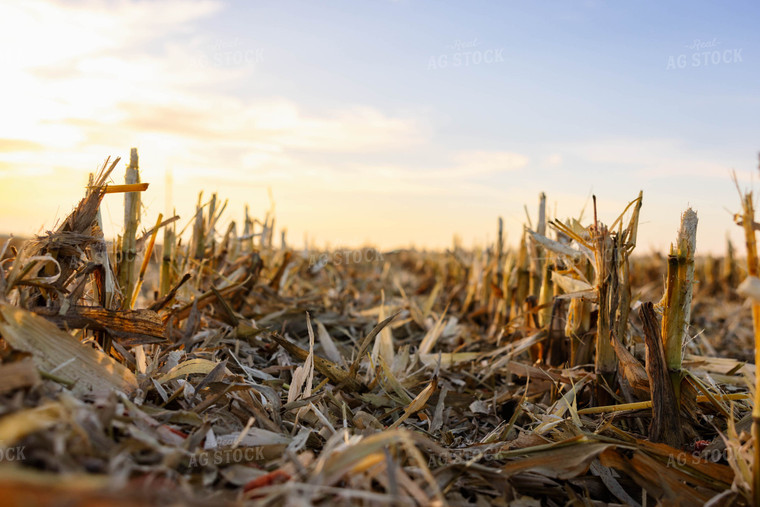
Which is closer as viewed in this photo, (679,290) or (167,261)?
(679,290)

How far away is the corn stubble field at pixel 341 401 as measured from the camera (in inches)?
62.3

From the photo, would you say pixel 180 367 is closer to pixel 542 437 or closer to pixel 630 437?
pixel 542 437

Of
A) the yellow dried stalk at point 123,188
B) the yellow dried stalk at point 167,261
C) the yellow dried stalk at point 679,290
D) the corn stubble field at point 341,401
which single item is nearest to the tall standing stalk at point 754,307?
the corn stubble field at point 341,401

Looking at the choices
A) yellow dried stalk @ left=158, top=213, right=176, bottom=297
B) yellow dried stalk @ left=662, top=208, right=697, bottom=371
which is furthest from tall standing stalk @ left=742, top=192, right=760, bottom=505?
yellow dried stalk @ left=158, top=213, right=176, bottom=297

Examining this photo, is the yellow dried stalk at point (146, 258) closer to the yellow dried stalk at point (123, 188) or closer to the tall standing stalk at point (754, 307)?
the yellow dried stalk at point (123, 188)

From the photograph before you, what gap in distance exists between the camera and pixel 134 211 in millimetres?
2988

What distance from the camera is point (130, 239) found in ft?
9.77

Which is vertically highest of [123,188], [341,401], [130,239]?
[123,188]

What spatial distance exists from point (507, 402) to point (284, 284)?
280cm

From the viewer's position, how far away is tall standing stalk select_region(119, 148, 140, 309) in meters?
2.90

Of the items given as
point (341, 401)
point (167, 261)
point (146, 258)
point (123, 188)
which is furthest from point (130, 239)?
point (341, 401)

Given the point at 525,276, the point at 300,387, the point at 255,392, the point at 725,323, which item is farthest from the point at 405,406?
the point at 725,323

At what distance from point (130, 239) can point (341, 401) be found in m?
1.48

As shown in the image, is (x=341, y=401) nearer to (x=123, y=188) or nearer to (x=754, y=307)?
(x=123, y=188)
